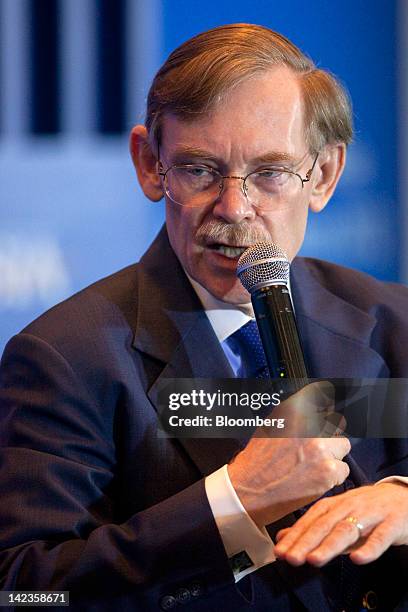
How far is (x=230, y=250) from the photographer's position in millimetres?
1476

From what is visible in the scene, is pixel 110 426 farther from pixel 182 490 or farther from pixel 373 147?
pixel 373 147

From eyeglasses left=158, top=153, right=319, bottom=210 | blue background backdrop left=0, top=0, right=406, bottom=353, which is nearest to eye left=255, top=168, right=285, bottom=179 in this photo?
eyeglasses left=158, top=153, right=319, bottom=210

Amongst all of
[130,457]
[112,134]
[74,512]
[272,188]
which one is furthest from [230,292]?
[112,134]

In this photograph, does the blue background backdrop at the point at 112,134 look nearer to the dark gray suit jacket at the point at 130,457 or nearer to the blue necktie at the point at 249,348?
the dark gray suit jacket at the point at 130,457

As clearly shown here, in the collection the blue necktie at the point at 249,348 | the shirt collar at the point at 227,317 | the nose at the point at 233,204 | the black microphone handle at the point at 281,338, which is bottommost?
the blue necktie at the point at 249,348

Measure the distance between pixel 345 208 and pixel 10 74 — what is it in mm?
895

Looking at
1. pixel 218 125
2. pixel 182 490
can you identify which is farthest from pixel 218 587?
pixel 218 125

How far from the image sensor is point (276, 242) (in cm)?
152

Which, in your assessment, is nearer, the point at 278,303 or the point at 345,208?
the point at 278,303

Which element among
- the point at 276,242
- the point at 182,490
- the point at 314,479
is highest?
the point at 276,242

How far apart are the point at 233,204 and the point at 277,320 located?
1.01 feet

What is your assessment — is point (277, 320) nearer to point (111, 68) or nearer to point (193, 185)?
point (193, 185)

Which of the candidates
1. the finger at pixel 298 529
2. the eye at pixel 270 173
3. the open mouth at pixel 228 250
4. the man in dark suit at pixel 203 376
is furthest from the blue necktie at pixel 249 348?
the finger at pixel 298 529

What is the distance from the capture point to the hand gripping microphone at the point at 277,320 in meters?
1.20
